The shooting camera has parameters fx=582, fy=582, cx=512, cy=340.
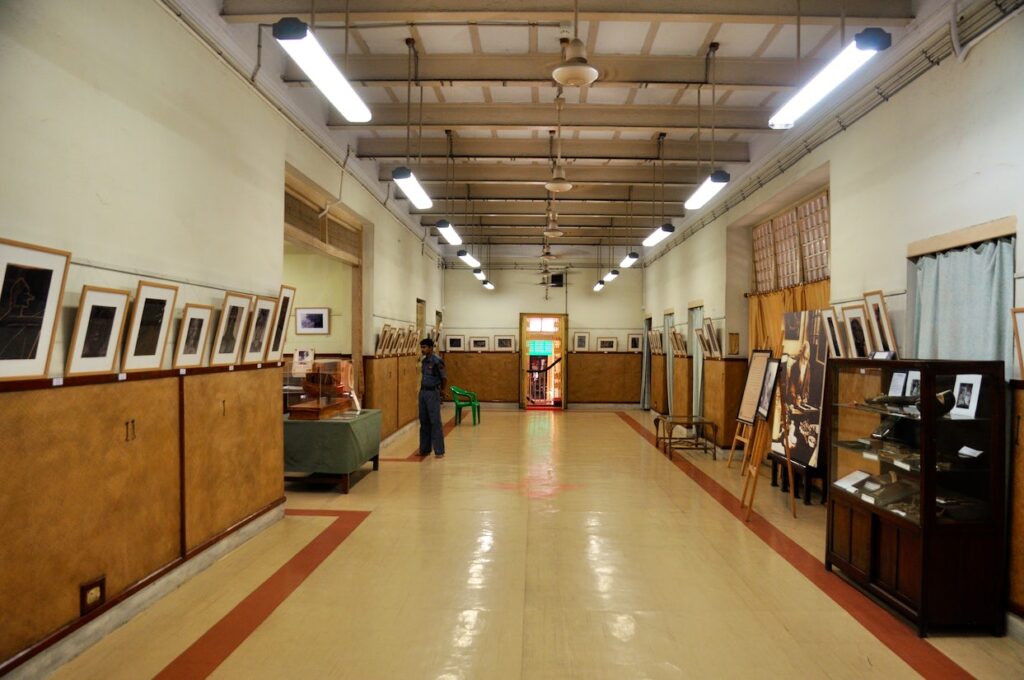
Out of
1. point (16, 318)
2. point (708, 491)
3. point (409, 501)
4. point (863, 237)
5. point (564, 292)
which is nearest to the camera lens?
point (16, 318)

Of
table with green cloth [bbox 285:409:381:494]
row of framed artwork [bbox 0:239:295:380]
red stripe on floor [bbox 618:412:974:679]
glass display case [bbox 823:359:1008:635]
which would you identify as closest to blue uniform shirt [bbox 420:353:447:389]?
table with green cloth [bbox 285:409:381:494]

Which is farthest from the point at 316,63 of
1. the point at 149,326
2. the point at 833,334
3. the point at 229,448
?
the point at 833,334

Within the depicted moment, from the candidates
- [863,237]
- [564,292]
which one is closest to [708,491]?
[863,237]

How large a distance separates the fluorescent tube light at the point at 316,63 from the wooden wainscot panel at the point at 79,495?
8.09ft

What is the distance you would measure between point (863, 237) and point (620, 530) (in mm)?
3845

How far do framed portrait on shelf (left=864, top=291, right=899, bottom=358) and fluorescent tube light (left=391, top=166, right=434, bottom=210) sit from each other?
492 cm

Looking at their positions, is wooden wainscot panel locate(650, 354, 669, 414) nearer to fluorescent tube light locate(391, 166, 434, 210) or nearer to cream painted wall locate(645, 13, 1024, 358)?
cream painted wall locate(645, 13, 1024, 358)

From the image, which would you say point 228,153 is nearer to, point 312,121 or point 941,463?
point 312,121

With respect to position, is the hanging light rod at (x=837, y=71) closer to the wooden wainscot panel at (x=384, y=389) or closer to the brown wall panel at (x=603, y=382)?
the wooden wainscot panel at (x=384, y=389)

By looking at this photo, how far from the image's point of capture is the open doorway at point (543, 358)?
18.5 meters

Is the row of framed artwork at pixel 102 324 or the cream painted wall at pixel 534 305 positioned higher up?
the cream painted wall at pixel 534 305

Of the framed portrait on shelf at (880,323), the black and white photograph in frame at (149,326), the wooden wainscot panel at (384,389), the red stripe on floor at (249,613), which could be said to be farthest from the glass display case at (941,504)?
the wooden wainscot panel at (384,389)

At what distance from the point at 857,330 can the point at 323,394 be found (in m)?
6.35

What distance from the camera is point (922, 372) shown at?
397 centimetres
